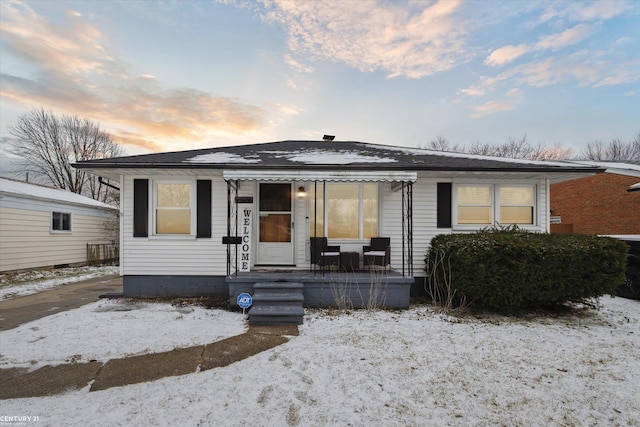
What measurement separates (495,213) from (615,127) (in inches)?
1211

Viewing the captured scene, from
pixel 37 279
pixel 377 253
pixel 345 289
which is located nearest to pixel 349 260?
pixel 377 253

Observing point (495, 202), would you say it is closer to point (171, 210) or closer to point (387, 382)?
point (387, 382)

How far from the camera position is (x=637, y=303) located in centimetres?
686

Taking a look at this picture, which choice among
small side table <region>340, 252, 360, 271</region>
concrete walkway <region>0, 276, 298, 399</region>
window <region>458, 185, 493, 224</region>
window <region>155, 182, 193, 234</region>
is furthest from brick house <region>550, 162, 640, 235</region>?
window <region>155, 182, 193, 234</region>

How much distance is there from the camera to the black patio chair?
6676 millimetres

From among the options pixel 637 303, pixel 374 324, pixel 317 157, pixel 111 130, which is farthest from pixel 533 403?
pixel 111 130

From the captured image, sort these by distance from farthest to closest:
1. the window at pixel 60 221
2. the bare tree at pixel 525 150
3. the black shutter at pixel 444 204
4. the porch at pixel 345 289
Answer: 1. the bare tree at pixel 525 150
2. the window at pixel 60 221
3. the black shutter at pixel 444 204
4. the porch at pixel 345 289

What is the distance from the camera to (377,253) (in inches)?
261

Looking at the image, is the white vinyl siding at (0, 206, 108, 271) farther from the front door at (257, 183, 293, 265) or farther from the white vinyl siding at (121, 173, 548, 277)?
the front door at (257, 183, 293, 265)

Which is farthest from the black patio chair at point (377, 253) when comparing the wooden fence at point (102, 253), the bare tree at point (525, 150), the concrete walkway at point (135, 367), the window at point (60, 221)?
the bare tree at point (525, 150)

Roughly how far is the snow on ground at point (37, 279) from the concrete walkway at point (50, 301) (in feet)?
1.59

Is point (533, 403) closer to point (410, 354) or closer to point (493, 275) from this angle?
point (410, 354)

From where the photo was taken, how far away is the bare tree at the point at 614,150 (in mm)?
29562

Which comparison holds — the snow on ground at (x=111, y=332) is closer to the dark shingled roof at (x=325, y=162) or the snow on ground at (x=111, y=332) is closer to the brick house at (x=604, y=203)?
the dark shingled roof at (x=325, y=162)
